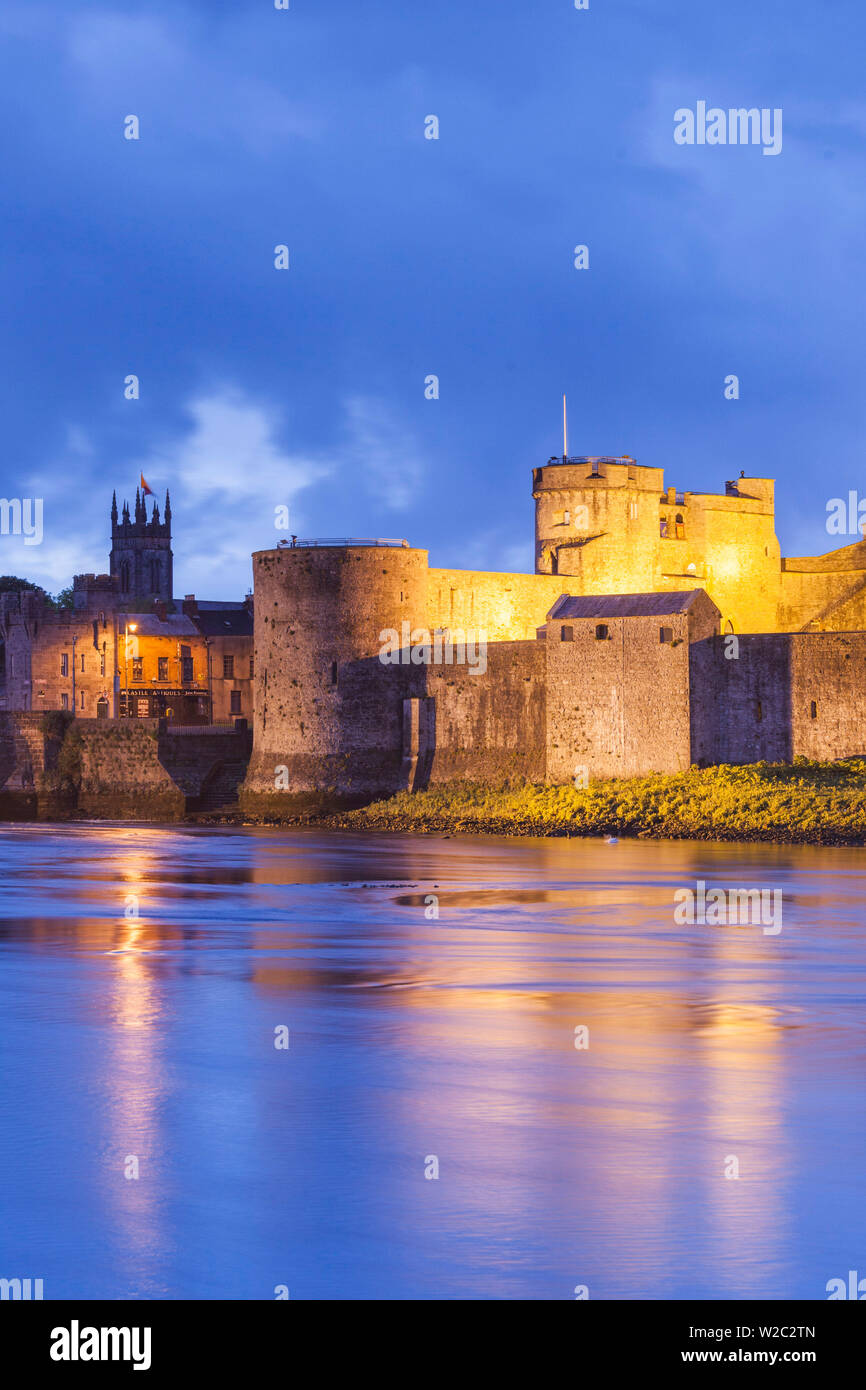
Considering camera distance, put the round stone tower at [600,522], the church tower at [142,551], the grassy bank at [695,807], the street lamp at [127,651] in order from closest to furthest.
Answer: the grassy bank at [695,807] → the round stone tower at [600,522] → the street lamp at [127,651] → the church tower at [142,551]

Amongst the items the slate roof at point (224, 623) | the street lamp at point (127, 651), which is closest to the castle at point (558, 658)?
the street lamp at point (127, 651)

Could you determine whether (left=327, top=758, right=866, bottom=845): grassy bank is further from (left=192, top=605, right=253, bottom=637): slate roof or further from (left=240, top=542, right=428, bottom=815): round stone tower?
(left=192, top=605, right=253, bottom=637): slate roof

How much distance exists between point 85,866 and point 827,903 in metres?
13.3

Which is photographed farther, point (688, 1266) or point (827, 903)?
point (827, 903)

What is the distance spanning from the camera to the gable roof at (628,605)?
1375 inches

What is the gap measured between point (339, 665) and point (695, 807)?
32.1 ft

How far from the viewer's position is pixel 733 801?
109ft

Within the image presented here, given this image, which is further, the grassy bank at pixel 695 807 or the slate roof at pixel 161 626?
the slate roof at pixel 161 626

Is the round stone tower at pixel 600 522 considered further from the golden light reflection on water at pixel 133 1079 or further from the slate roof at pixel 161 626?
the golden light reflection on water at pixel 133 1079

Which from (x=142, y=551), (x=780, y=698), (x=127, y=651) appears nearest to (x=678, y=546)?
(x=780, y=698)

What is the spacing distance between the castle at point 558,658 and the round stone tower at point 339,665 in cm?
5

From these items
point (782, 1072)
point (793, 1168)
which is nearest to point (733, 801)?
point (782, 1072)

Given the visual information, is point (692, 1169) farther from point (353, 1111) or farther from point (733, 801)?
point (733, 801)
